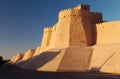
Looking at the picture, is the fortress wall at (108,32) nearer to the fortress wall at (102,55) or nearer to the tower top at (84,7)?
the fortress wall at (102,55)

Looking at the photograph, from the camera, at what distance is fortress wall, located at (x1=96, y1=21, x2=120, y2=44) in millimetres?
39466

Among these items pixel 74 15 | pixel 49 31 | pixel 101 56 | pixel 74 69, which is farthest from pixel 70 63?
pixel 49 31

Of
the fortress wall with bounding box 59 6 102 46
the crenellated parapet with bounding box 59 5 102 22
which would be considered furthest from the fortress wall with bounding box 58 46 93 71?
the crenellated parapet with bounding box 59 5 102 22

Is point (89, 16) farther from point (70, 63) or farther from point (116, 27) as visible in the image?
point (70, 63)

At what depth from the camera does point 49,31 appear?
201 ft

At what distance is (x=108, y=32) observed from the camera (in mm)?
40875

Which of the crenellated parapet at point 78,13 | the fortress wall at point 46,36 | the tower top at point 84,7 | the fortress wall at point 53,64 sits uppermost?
the tower top at point 84,7

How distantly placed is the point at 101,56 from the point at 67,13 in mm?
12247

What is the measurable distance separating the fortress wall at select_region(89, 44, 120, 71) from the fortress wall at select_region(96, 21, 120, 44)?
299cm

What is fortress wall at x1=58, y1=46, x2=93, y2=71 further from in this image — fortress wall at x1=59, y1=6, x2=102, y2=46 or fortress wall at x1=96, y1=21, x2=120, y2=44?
fortress wall at x1=59, y1=6, x2=102, y2=46

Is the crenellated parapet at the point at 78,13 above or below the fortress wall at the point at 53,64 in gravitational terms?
above

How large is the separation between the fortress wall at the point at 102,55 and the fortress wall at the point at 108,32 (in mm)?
2987

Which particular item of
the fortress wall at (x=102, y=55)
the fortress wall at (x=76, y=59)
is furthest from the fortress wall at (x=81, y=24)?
the fortress wall at (x=102, y=55)

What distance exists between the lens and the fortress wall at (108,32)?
3947cm
